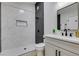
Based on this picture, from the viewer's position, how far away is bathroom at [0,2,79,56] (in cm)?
221

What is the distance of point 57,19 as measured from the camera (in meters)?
2.84

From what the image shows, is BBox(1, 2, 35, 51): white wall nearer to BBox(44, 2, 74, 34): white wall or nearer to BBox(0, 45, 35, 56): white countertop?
BBox(0, 45, 35, 56): white countertop

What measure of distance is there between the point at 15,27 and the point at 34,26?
0.95 meters

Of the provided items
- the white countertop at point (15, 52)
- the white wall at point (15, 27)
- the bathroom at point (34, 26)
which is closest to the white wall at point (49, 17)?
the bathroom at point (34, 26)

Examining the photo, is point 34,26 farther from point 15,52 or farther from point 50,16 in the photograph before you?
point 15,52

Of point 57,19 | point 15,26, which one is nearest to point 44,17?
point 57,19

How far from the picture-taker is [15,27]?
10.1 ft

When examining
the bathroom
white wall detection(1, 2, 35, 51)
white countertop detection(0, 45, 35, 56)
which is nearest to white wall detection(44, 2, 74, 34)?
the bathroom

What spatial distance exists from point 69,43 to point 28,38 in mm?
2412

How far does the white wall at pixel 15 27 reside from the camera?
2676 millimetres

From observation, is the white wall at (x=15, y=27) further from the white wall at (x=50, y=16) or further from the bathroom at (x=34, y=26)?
the white wall at (x=50, y=16)

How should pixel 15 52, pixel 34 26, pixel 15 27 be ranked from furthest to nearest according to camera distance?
pixel 34 26
pixel 15 27
pixel 15 52

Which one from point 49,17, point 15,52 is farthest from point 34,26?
point 15,52

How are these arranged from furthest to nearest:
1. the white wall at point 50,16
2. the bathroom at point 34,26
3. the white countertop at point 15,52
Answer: the white wall at point 50,16 < the white countertop at point 15,52 < the bathroom at point 34,26
